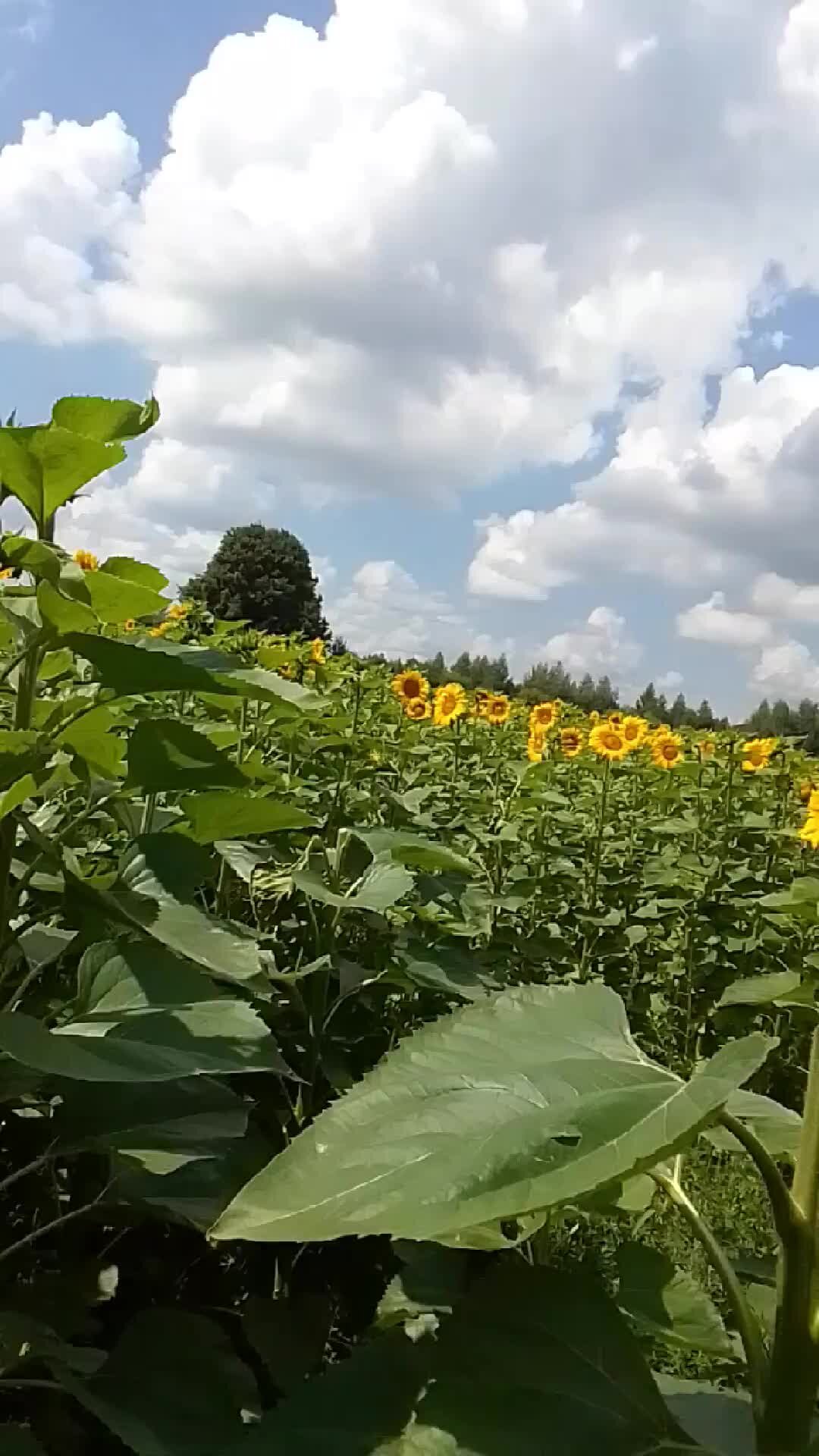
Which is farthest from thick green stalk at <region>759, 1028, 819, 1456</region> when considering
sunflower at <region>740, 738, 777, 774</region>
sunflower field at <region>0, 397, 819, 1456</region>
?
sunflower at <region>740, 738, 777, 774</region>

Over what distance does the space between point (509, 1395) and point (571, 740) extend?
6014mm

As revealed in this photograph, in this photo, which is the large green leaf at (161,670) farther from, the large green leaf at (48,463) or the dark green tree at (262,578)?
the dark green tree at (262,578)

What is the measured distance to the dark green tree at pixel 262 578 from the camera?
81.5 feet

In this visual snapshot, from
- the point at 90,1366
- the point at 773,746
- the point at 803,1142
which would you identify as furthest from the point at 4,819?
the point at 773,746

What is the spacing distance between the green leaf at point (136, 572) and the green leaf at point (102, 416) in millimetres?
140

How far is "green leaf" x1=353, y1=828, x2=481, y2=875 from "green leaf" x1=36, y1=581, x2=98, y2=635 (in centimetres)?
77

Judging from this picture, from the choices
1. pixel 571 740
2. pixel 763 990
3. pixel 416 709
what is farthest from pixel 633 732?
pixel 763 990

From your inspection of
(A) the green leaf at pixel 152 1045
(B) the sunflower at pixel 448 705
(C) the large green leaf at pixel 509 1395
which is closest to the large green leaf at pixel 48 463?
(A) the green leaf at pixel 152 1045

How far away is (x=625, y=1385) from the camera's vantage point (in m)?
0.64

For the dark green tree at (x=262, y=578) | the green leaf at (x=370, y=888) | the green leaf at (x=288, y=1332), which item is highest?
the dark green tree at (x=262, y=578)

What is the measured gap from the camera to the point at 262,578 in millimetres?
27906

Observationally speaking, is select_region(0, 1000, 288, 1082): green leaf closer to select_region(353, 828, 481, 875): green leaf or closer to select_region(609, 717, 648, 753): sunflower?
select_region(353, 828, 481, 875): green leaf

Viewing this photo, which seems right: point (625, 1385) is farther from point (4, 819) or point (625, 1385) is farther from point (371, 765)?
point (371, 765)

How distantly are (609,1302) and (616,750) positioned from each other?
16.7ft
